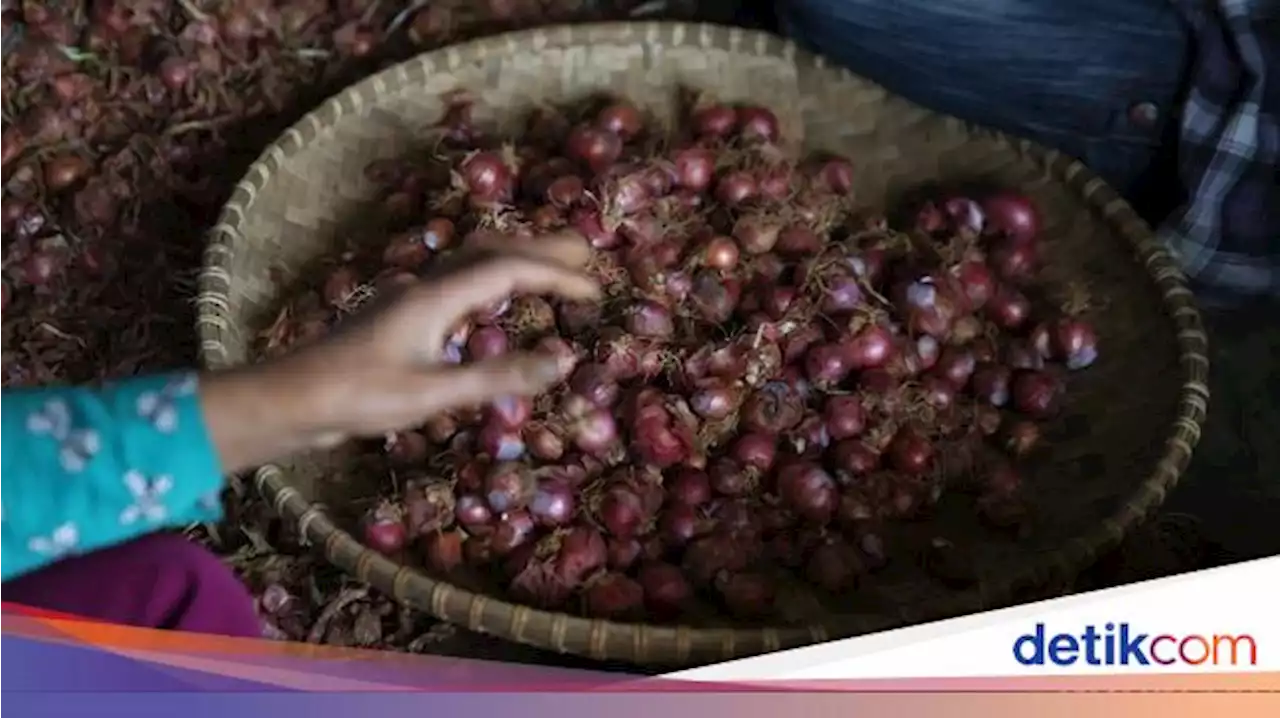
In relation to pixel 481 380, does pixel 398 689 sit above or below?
below

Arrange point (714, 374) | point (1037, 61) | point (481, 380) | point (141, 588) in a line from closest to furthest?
point (481, 380), point (141, 588), point (714, 374), point (1037, 61)

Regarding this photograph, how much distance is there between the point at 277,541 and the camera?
3.70 ft

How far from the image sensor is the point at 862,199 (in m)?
1.27

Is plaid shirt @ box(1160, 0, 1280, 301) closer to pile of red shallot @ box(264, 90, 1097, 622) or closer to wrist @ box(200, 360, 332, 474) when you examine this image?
pile of red shallot @ box(264, 90, 1097, 622)

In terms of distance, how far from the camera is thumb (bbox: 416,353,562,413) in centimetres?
74

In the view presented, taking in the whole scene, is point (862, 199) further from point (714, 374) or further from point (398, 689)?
point (398, 689)

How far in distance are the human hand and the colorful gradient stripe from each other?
5.8 inches

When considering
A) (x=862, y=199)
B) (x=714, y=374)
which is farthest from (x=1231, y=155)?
(x=714, y=374)

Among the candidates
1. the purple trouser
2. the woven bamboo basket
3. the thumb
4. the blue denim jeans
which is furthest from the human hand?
the blue denim jeans

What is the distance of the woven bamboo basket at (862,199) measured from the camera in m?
1.00

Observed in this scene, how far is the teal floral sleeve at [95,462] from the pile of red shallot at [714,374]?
296mm

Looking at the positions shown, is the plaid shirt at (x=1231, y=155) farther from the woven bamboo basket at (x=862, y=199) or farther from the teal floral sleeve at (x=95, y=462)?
the teal floral sleeve at (x=95, y=462)

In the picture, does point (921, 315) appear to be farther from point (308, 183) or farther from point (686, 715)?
point (308, 183)

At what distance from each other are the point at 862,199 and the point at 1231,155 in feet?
0.89
